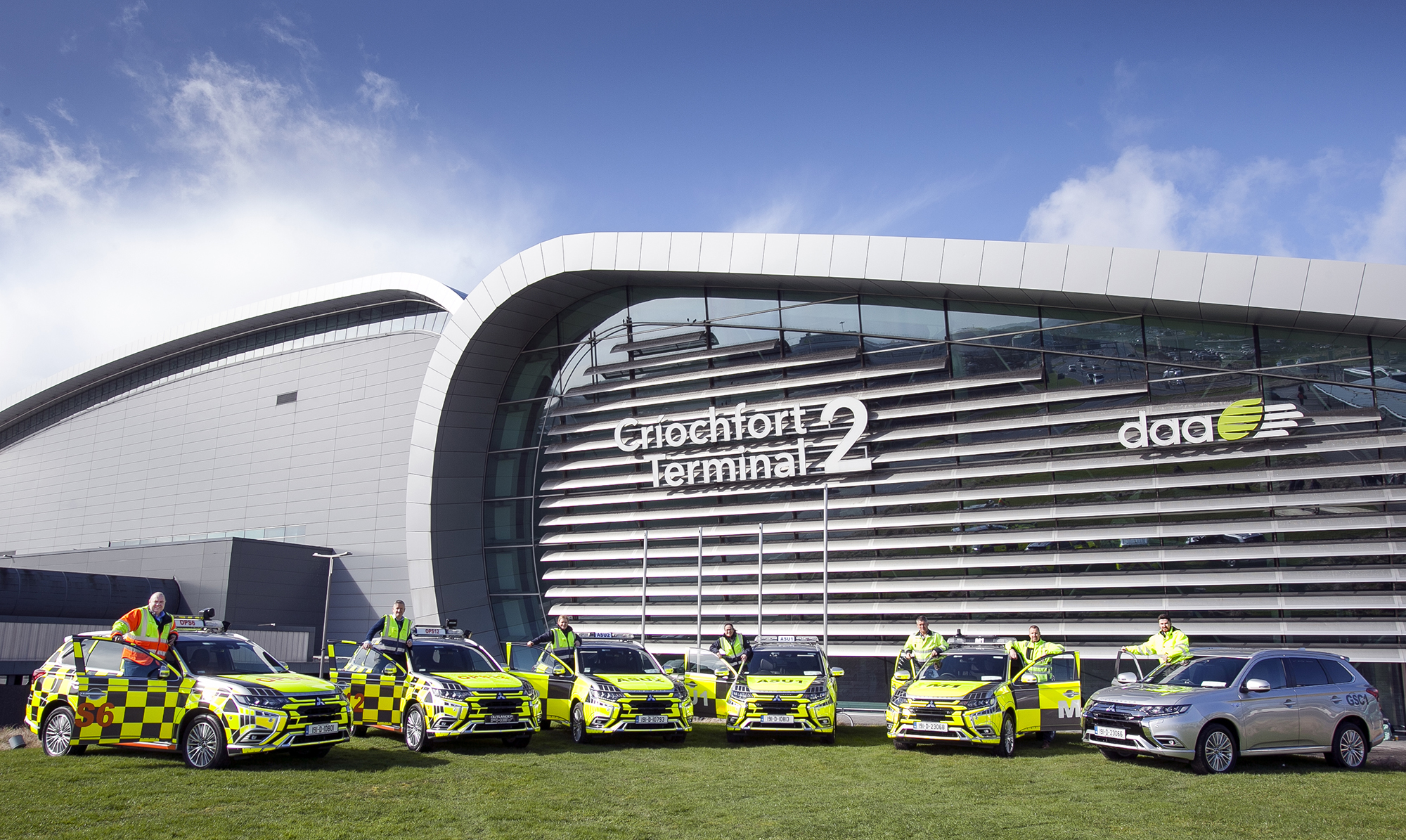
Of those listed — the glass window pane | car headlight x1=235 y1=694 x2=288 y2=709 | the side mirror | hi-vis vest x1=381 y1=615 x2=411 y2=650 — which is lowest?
car headlight x1=235 y1=694 x2=288 y2=709

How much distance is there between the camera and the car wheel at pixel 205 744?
10062mm

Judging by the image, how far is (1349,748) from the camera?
1188cm

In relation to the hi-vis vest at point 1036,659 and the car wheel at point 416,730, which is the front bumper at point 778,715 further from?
the car wheel at point 416,730

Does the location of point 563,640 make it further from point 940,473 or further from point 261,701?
point 940,473

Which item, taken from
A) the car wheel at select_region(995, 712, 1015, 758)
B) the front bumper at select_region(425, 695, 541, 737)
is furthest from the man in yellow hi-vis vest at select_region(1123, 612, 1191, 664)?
the front bumper at select_region(425, 695, 541, 737)

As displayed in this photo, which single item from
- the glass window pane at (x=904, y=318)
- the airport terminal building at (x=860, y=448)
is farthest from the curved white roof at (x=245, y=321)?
the glass window pane at (x=904, y=318)

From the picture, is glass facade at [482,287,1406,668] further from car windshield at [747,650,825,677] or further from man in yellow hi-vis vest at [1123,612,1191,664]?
man in yellow hi-vis vest at [1123,612,1191,664]

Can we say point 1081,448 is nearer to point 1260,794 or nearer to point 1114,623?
point 1114,623

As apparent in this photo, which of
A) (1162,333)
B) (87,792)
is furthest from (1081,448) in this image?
(87,792)

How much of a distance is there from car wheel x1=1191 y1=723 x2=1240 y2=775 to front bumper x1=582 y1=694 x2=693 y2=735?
6.52 meters

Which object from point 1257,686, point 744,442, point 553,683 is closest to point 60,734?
point 553,683

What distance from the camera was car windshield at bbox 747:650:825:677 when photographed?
14.8 metres

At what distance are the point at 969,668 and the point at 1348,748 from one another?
4.50m

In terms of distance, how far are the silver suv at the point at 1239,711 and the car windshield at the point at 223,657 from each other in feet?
32.4
